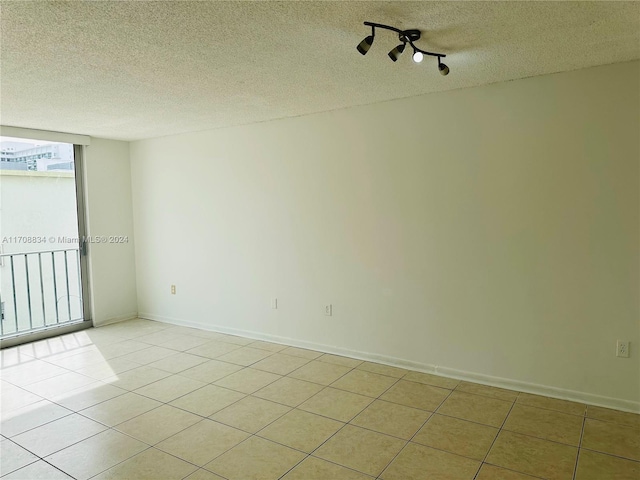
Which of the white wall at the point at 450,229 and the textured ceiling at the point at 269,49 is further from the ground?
the textured ceiling at the point at 269,49

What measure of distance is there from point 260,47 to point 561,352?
2.83 m

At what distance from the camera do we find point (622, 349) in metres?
2.90

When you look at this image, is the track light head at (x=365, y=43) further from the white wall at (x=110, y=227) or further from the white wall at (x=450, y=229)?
the white wall at (x=110, y=227)

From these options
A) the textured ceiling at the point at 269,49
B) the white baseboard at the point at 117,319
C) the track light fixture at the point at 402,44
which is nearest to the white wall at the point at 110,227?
the white baseboard at the point at 117,319

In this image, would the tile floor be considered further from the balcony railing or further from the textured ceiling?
the textured ceiling

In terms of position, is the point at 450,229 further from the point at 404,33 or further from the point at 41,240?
the point at 41,240

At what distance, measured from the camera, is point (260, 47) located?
2.39 metres

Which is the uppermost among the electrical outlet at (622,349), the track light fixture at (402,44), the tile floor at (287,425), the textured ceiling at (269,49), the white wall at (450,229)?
the textured ceiling at (269,49)

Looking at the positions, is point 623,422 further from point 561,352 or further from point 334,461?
point 334,461

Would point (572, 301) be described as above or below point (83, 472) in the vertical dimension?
above

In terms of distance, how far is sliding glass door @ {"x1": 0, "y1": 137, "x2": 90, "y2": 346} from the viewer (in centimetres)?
468

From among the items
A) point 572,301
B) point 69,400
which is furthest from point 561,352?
point 69,400

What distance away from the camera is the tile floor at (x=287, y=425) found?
2367 mm

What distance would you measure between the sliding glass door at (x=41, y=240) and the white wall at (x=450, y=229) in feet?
4.86
